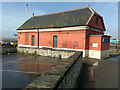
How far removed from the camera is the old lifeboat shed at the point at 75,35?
1475 centimetres

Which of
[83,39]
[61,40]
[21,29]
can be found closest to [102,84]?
[83,39]

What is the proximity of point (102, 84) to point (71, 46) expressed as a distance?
10721 millimetres

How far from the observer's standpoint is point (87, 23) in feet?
47.9

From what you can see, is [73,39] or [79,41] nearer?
[79,41]

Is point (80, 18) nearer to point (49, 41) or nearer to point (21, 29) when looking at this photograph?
point (49, 41)

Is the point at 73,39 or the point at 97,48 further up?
the point at 73,39

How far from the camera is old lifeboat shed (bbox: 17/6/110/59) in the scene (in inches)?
581

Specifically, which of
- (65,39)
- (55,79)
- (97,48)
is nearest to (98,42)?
(97,48)

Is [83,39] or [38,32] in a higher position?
[38,32]

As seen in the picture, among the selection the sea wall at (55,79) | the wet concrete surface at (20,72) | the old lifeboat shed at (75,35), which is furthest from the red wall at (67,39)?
the sea wall at (55,79)

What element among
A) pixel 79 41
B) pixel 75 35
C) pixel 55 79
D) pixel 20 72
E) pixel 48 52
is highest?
pixel 75 35

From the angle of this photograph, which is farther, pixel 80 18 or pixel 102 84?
pixel 80 18

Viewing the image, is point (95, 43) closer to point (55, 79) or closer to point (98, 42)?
point (98, 42)

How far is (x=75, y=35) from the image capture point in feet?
51.9
